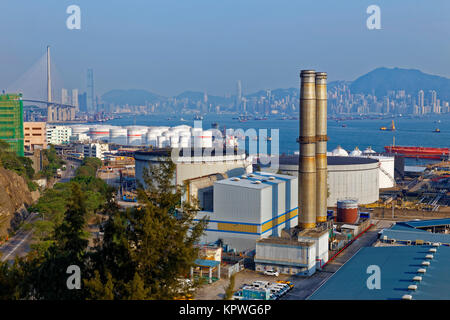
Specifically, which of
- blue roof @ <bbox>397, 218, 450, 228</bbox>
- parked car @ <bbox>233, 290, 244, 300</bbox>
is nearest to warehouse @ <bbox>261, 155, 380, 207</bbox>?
blue roof @ <bbox>397, 218, 450, 228</bbox>

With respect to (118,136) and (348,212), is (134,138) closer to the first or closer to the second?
(118,136)

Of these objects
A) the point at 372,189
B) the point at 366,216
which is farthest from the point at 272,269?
the point at 372,189

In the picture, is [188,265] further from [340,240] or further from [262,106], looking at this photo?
[262,106]

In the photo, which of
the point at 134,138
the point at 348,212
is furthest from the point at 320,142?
the point at 134,138

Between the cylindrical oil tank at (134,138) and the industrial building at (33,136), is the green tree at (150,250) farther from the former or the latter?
the cylindrical oil tank at (134,138)

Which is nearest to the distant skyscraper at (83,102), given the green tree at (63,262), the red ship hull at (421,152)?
the red ship hull at (421,152)
